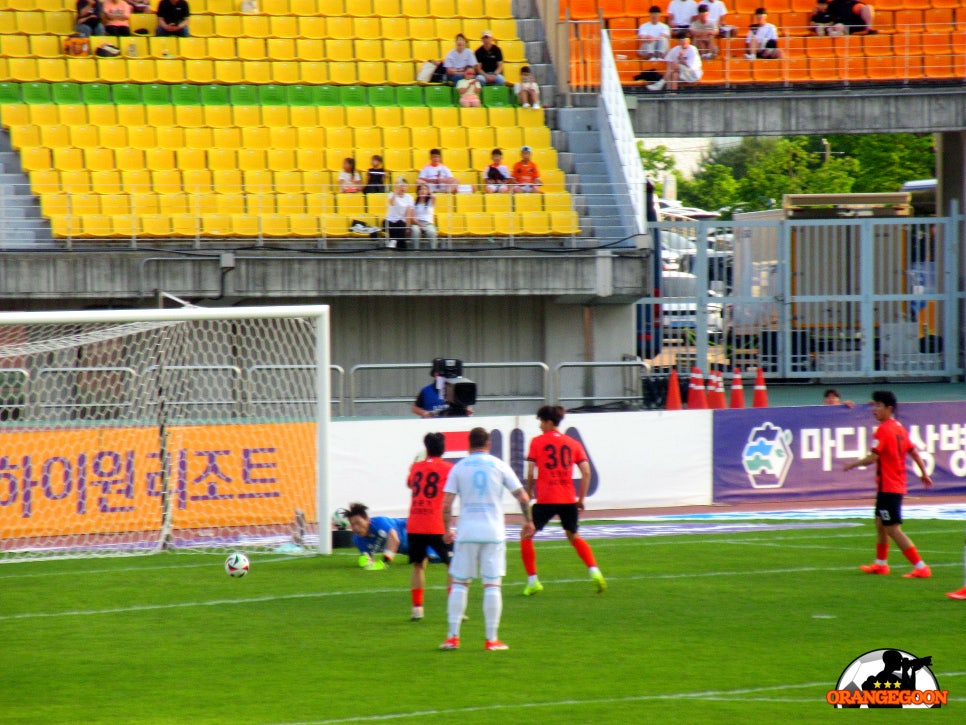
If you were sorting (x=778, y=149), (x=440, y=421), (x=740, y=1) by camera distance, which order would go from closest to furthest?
(x=440, y=421)
(x=740, y=1)
(x=778, y=149)

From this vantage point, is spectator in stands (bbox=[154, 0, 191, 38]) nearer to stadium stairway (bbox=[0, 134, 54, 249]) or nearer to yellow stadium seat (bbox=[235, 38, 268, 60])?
yellow stadium seat (bbox=[235, 38, 268, 60])

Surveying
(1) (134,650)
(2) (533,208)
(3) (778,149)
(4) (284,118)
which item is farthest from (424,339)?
(3) (778,149)

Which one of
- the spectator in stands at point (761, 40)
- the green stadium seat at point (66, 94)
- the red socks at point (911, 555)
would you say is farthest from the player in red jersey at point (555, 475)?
the spectator in stands at point (761, 40)

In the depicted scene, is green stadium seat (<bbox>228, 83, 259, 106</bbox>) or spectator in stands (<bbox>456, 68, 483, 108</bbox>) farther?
spectator in stands (<bbox>456, 68, 483, 108</bbox>)

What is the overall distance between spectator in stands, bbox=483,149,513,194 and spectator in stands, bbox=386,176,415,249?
177 centimetres

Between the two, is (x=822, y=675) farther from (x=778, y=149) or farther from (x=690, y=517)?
(x=778, y=149)

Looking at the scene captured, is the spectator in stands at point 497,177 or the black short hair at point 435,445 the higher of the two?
the spectator in stands at point 497,177

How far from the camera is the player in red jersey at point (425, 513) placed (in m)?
11.6

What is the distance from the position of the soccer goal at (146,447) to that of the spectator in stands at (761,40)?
12.3 meters

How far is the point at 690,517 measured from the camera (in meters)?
19.0

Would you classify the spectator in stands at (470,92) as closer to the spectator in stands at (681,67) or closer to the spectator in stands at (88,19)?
the spectator in stands at (681,67)

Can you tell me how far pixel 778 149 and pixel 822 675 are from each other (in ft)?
150

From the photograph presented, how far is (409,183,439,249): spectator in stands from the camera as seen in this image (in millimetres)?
22391

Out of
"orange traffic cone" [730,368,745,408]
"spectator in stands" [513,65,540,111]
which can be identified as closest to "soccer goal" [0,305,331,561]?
"orange traffic cone" [730,368,745,408]
